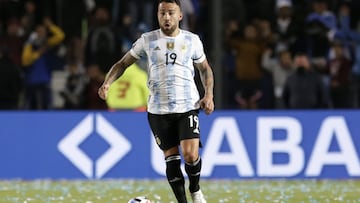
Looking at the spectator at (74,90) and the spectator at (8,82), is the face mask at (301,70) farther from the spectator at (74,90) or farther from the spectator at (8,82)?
the spectator at (8,82)

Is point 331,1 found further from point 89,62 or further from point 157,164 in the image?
point 157,164

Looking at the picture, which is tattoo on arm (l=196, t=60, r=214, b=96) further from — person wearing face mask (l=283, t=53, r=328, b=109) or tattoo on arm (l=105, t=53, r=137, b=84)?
person wearing face mask (l=283, t=53, r=328, b=109)

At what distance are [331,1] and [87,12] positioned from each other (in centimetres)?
486

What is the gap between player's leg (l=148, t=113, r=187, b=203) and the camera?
460 inches

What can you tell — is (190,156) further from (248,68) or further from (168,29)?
(248,68)

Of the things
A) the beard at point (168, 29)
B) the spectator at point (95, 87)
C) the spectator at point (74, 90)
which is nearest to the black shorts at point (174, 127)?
the beard at point (168, 29)

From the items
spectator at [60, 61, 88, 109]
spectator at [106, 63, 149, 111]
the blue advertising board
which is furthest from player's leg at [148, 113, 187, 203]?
spectator at [60, 61, 88, 109]

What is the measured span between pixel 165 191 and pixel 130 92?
3193mm

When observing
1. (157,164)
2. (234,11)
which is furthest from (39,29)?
(157,164)

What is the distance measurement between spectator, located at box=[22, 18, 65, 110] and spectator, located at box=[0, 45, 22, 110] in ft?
2.19

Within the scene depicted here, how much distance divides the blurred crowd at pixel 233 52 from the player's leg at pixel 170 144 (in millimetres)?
8653

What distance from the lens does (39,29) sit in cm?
2156

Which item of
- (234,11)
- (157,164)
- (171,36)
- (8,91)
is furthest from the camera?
(234,11)

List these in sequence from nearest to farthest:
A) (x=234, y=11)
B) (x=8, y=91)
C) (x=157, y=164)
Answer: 1. (x=157, y=164)
2. (x=8, y=91)
3. (x=234, y=11)
